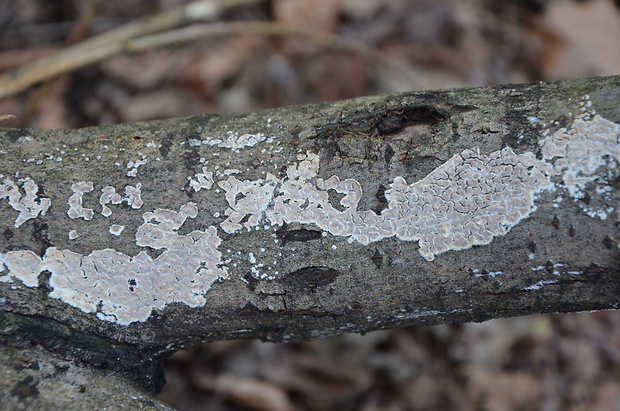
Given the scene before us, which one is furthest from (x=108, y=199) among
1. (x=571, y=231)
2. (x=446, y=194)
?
(x=571, y=231)

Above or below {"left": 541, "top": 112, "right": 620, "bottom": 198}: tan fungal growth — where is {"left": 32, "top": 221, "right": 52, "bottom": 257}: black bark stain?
below

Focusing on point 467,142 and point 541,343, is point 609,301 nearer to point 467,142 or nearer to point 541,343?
point 467,142

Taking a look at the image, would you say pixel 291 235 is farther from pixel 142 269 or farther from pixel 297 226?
pixel 142 269

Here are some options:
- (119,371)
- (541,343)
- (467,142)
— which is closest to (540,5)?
(541,343)

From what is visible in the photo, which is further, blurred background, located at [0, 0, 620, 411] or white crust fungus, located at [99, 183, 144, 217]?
blurred background, located at [0, 0, 620, 411]

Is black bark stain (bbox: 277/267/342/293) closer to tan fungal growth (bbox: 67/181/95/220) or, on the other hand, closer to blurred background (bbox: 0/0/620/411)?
tan fungal growth (bbox: 67/181/95/220)

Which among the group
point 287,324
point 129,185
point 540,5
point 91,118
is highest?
point 540,5

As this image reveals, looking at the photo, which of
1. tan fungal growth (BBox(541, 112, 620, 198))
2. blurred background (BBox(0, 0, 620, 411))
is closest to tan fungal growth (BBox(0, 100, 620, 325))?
tan fungal growth (BBox(541, 112, 620, 198))
